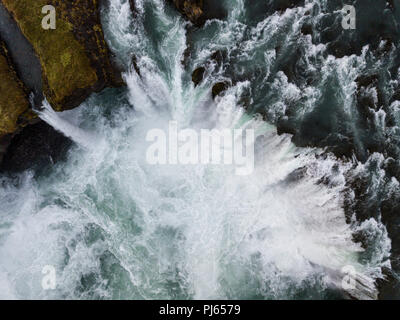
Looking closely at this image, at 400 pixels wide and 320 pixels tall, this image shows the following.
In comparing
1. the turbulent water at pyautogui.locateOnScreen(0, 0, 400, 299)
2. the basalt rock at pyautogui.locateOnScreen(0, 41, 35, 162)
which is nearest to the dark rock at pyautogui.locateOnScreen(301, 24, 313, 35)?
the turbulent water at pyautogui.locateOnScreen(0, 0, 400, 299)

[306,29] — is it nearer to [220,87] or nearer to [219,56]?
[219,56]

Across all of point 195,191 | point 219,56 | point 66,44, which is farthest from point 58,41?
point 195,191

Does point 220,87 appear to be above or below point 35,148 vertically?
above

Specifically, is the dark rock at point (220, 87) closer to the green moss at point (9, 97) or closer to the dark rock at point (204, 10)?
the dark rock at point (204, 10)

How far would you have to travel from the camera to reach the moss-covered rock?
1209 cm

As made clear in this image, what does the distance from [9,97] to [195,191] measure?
6975 millimetres

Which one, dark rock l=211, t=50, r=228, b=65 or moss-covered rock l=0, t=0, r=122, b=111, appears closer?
moss-covered rock l=0, t=0, r=122, b=111

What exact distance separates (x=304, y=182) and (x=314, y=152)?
1.03 m

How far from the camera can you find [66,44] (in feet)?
40.0

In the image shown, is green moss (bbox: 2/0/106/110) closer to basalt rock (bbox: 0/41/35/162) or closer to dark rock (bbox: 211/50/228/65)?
basalt rock (bbox: 0/41/35/162)

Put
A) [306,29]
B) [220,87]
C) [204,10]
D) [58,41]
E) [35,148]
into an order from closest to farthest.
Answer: [58,41], [306,29], [220,87], [204,10], [35,148]

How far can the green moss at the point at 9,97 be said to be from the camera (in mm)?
12344

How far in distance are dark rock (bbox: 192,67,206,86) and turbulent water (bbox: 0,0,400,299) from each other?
184mm
